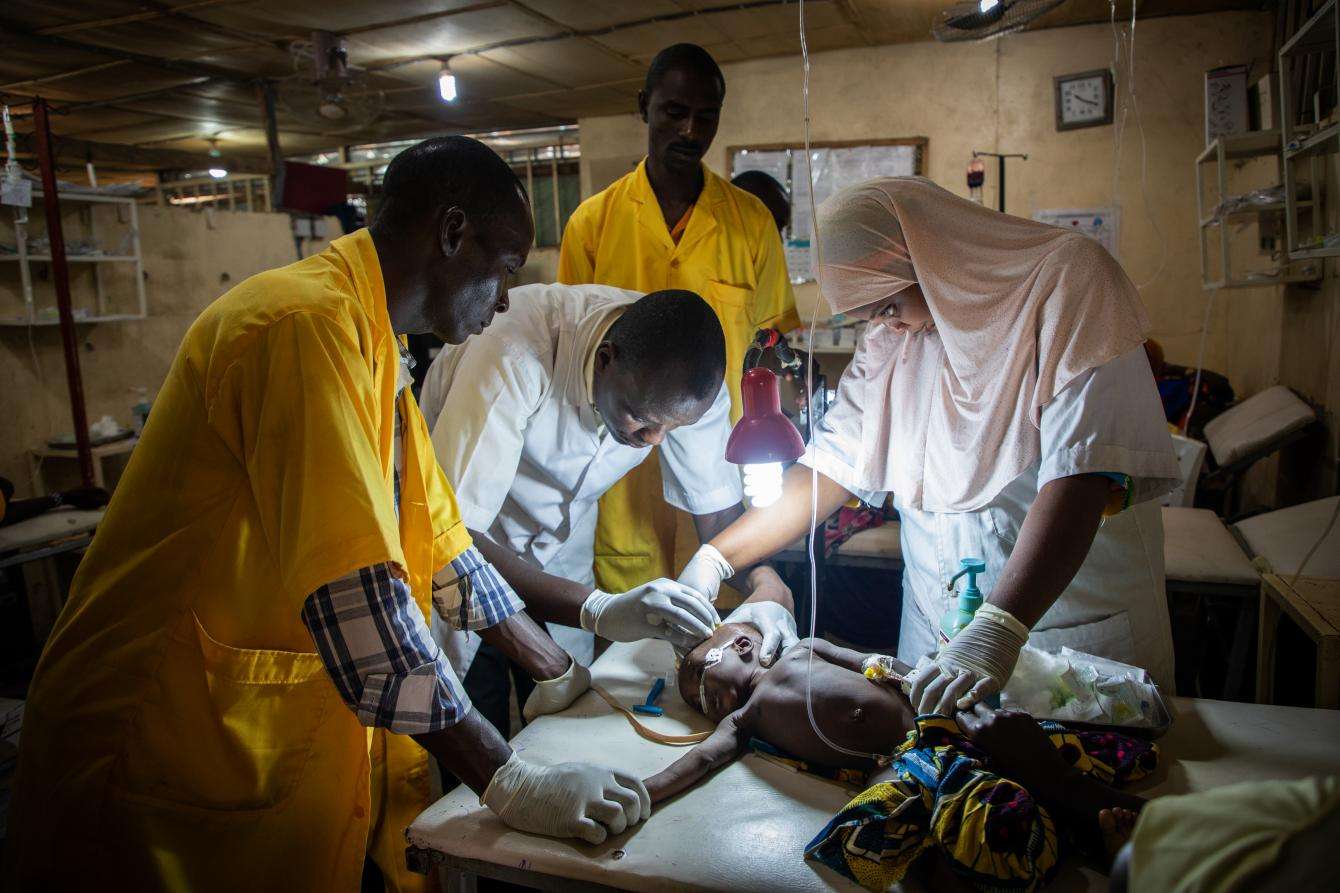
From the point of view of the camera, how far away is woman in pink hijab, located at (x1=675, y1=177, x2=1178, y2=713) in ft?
5.47

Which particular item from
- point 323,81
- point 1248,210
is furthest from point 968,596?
point 323,81

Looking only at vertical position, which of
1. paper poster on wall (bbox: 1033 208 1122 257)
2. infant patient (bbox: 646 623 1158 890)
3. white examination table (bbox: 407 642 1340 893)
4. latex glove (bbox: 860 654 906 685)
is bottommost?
white examination table (bbox: 407 642 1340 893)

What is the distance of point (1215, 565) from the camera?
9.92ft

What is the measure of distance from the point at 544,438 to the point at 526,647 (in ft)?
2.00

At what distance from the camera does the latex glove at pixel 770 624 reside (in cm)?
232

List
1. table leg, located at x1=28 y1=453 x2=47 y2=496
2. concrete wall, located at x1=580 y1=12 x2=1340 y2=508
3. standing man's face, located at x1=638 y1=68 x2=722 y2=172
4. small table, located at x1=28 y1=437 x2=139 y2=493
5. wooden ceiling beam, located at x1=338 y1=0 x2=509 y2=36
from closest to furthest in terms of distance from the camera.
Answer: standing man's face, located at x1=638 y1=68 x2=722 y2=172 → wooden ceiling beam, located at x1=338 y1=0 x2=509 y2=36 → concrete wall, located at x1=580 y1=12 x2=1340 y2=508 → small table, located at x1=28 y1=437 x2=139 y2=493 → table leg, located at x1=28 y1=453 x2=47 y2=496

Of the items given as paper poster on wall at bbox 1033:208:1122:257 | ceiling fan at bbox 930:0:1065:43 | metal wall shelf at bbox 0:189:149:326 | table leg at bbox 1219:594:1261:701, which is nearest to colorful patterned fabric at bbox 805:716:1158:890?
table leg at bbox 1219:594:1261:701

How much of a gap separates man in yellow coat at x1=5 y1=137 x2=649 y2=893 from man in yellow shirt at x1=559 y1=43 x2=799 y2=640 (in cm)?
153

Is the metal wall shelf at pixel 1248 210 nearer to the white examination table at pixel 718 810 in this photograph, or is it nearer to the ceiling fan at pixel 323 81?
the white examination table at pixel 718 810

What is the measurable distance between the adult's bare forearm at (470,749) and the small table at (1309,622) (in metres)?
2.09

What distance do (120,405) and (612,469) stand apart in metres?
6.42

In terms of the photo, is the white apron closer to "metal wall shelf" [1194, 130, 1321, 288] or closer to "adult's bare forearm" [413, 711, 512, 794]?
"adult's bare forearm" [413, 711, 512, 794]

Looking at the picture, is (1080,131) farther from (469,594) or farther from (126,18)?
(126,18)

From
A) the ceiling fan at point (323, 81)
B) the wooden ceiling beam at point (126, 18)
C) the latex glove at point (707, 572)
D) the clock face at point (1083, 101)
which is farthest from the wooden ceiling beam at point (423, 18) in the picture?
the latex glove at point (707, 572)
